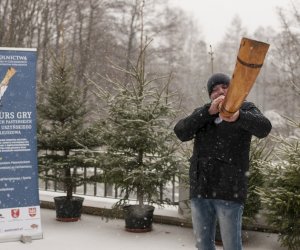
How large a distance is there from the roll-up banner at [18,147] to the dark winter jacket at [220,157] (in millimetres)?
2999

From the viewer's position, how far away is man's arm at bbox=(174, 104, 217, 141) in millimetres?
3252

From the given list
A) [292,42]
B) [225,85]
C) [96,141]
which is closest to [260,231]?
[96,141]

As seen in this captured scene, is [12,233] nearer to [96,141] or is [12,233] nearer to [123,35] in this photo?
[96,141]

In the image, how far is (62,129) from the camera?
7.37 meters

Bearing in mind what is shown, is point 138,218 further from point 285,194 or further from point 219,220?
point 219,220

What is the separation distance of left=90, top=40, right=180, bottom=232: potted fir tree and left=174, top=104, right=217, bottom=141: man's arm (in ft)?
9.60

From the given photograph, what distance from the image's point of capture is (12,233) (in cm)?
562

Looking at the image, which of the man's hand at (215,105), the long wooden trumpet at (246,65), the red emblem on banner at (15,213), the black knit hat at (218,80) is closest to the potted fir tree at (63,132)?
the red emblem on banner at (15,213)

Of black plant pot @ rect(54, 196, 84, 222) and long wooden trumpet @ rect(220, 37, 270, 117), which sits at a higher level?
long wooden trumpet @ rect(220, 37, 270, 117)

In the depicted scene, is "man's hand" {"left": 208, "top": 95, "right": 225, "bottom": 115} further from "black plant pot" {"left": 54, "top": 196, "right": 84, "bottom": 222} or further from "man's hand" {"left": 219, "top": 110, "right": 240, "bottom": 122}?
"black plant pot" {"left": 54, "top": 196, "right": 84, "bottom": 222}

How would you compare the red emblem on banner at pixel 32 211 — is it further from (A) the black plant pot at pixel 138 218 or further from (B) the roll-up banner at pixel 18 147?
(A) the black plant pot at pixel 138 218

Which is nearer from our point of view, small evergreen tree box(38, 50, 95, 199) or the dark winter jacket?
the dark winter jacket

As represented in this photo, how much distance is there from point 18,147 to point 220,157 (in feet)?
10.6

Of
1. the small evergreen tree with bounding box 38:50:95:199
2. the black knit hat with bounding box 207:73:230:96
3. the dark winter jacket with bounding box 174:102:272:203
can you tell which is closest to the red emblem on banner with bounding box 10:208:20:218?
the small evergreen tree with bounding box 38:50:95:199
